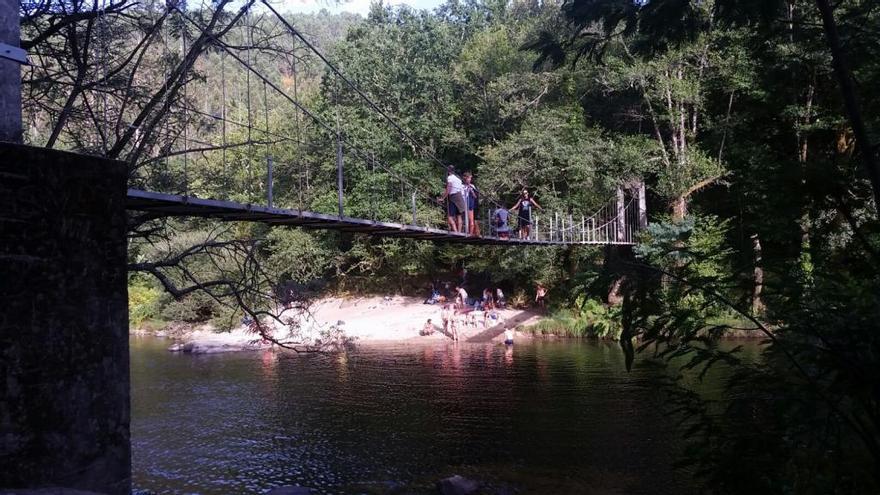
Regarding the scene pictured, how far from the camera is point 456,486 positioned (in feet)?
16.3

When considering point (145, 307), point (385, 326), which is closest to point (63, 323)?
point (385, 326)

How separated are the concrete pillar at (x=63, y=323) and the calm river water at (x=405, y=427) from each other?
6.00ft

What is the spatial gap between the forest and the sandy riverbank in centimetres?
74

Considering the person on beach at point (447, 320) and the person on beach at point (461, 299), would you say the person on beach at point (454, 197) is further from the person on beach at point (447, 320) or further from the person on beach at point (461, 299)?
the person on beach at point (461, 299)

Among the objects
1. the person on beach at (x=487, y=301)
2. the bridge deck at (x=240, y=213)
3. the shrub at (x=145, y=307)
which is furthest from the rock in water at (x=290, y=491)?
the shrub at (x=145, y=307)

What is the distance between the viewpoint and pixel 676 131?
14281 mm

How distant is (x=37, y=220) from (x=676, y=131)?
13.9 metres

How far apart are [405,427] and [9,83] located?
553 centimetres

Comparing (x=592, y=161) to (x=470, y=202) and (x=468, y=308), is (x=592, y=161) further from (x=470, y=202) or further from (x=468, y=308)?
(x=470, y=202)

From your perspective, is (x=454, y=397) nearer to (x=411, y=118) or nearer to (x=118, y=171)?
(x=118, y=171)

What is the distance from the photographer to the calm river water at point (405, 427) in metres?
5.47

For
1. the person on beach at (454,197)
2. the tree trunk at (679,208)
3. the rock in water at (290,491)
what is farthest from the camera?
the tree trunk at (679,208)

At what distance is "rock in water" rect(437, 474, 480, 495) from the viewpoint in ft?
16.1

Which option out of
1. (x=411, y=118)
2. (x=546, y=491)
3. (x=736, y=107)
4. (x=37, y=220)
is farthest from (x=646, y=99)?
(x=37, y=220)
